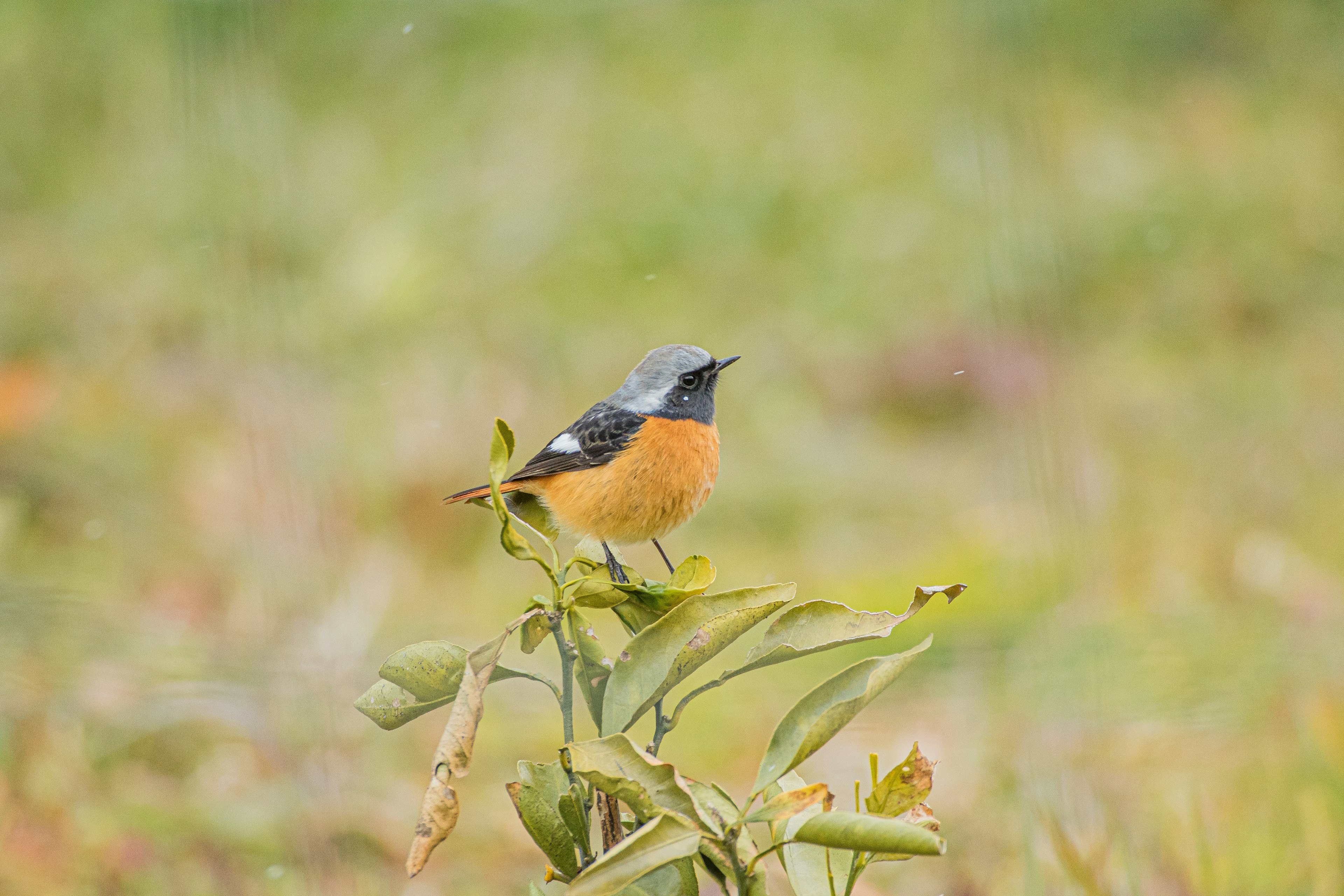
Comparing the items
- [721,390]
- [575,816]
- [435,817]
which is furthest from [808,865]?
[721,390]

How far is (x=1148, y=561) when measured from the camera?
133 inches

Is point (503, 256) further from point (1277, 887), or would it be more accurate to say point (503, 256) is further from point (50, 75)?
point (1277, 887)

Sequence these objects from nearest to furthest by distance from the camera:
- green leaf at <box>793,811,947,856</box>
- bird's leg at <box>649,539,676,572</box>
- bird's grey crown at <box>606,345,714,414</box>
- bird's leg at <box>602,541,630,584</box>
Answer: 1. green leaf at <box>793,811,947,856</box>
2. bird's leg at <box>649,539,676,572</box>
3. bird's leg at <box>602,541,630,584</box>
4. bird's grey crown at <box>606,345,714,414</box>

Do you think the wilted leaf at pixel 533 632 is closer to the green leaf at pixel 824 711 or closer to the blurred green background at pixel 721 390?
the green leaf at pixel 824 711

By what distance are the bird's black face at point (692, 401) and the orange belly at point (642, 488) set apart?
0.01 m

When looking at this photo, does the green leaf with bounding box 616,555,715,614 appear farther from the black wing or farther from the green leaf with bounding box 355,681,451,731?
the black wing

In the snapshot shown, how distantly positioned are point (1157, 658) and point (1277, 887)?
1.09m

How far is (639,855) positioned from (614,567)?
0.53 metres

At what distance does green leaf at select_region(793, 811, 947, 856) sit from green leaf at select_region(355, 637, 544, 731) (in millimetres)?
209

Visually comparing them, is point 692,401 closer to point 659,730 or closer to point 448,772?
point 659,730

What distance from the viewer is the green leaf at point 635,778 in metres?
0.65

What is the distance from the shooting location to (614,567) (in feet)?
3.76

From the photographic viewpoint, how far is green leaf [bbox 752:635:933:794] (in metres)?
0.70

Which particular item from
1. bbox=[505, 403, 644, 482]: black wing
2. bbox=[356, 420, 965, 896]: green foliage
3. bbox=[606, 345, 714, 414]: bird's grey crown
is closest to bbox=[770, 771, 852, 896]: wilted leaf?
bbox=[356, 420, 965, 896]: green foliage
